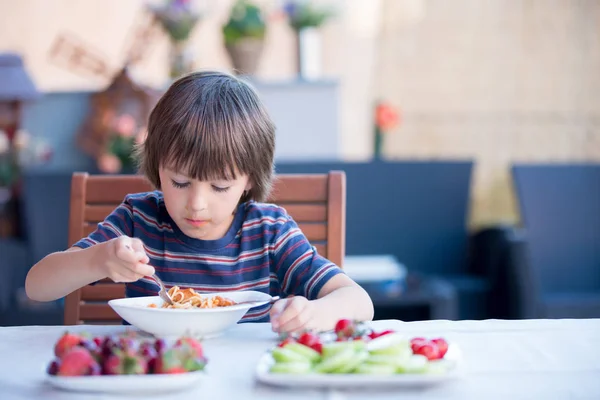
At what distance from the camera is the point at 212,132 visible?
115 cm

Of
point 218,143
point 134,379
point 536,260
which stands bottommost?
point 536,260

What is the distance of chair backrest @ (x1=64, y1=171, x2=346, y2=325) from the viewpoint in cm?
135

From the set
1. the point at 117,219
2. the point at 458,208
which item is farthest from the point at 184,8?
the point at 117,219

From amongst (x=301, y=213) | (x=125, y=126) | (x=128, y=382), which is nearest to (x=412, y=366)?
(x=128, y=382)

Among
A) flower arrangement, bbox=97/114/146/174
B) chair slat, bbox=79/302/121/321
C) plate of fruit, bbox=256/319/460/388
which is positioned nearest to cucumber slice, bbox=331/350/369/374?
plate of fruit, bbox=256/319/460/388

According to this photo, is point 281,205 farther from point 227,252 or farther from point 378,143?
point 378,143

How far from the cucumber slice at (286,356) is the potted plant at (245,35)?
2.33 meters

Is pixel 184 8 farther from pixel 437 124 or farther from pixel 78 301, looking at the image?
pixel 78 301

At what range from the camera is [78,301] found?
1.30 metres

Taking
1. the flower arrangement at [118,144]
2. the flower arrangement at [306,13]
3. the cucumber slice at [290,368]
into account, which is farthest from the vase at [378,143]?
the cucumber slice at [290,368]

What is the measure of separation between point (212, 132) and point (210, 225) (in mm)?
135

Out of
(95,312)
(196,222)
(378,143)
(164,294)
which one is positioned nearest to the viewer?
(164,294)

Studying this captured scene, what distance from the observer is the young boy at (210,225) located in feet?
3.51

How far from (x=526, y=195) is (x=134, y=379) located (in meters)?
2.53
